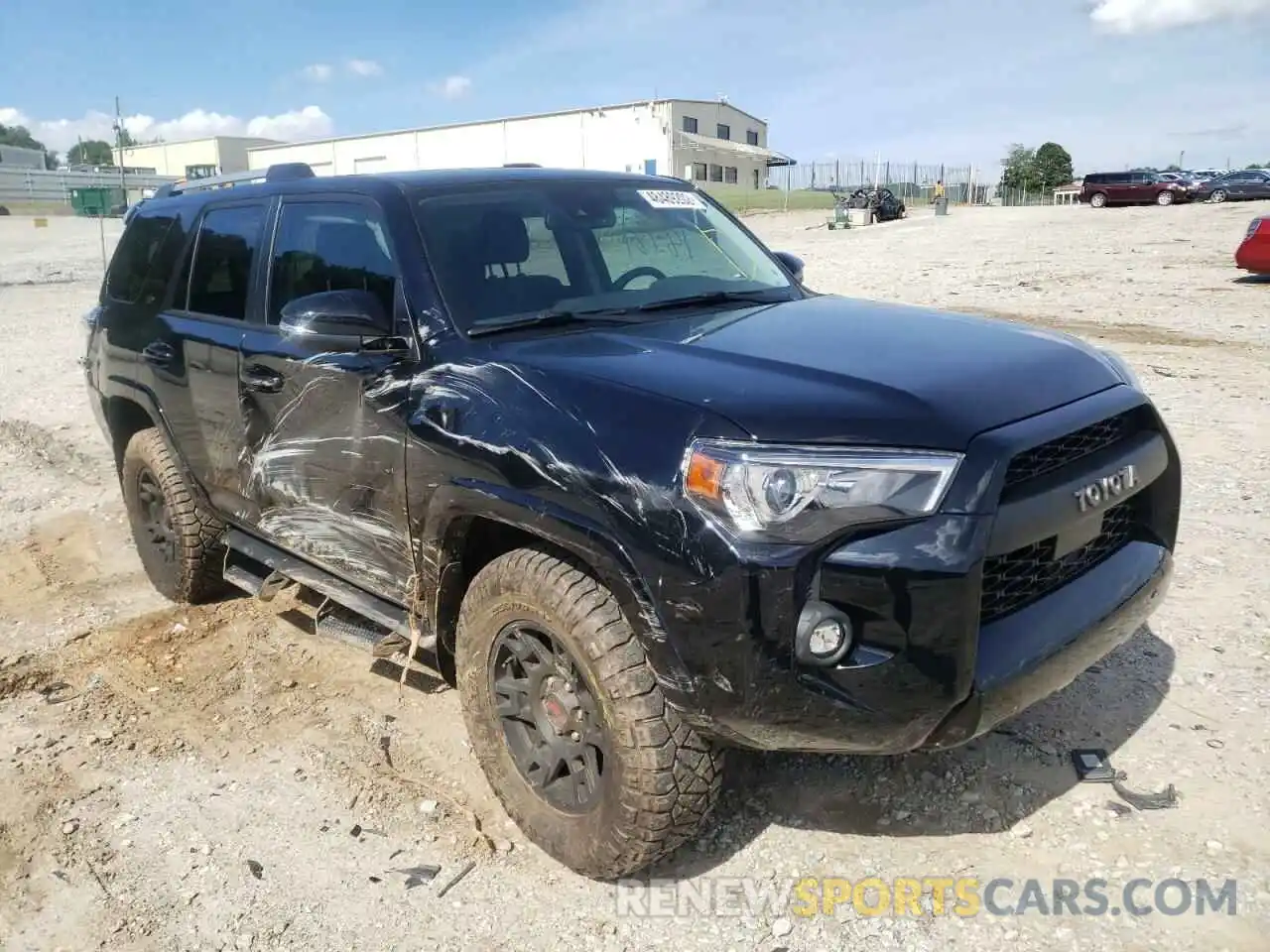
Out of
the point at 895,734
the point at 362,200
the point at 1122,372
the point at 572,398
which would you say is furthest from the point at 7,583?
the point at 1122,372

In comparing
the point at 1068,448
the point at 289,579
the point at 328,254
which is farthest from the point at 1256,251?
the point at 289,579

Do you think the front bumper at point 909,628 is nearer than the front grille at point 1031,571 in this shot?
Yes

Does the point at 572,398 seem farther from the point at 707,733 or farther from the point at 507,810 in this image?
the point at 507,810

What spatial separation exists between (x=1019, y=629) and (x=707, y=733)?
0.82 m

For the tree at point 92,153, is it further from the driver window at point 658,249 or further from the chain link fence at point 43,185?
the driver window at point 658,249

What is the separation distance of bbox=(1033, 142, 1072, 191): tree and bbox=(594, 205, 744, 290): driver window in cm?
6738

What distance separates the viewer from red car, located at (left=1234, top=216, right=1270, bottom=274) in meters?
13.8

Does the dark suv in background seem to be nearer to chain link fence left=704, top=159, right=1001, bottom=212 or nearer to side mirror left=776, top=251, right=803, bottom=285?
chain link fence left=704, top=159, right=1001, bottom=212

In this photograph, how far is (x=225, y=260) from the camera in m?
4.30

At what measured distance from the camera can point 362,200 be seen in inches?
139

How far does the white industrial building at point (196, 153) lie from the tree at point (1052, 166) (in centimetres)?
5636

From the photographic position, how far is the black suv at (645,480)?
2301mm

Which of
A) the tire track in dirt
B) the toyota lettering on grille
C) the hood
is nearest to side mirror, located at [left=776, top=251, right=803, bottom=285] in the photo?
the hood

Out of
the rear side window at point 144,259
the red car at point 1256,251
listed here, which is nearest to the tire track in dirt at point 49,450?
the rear side window at point 144,259
